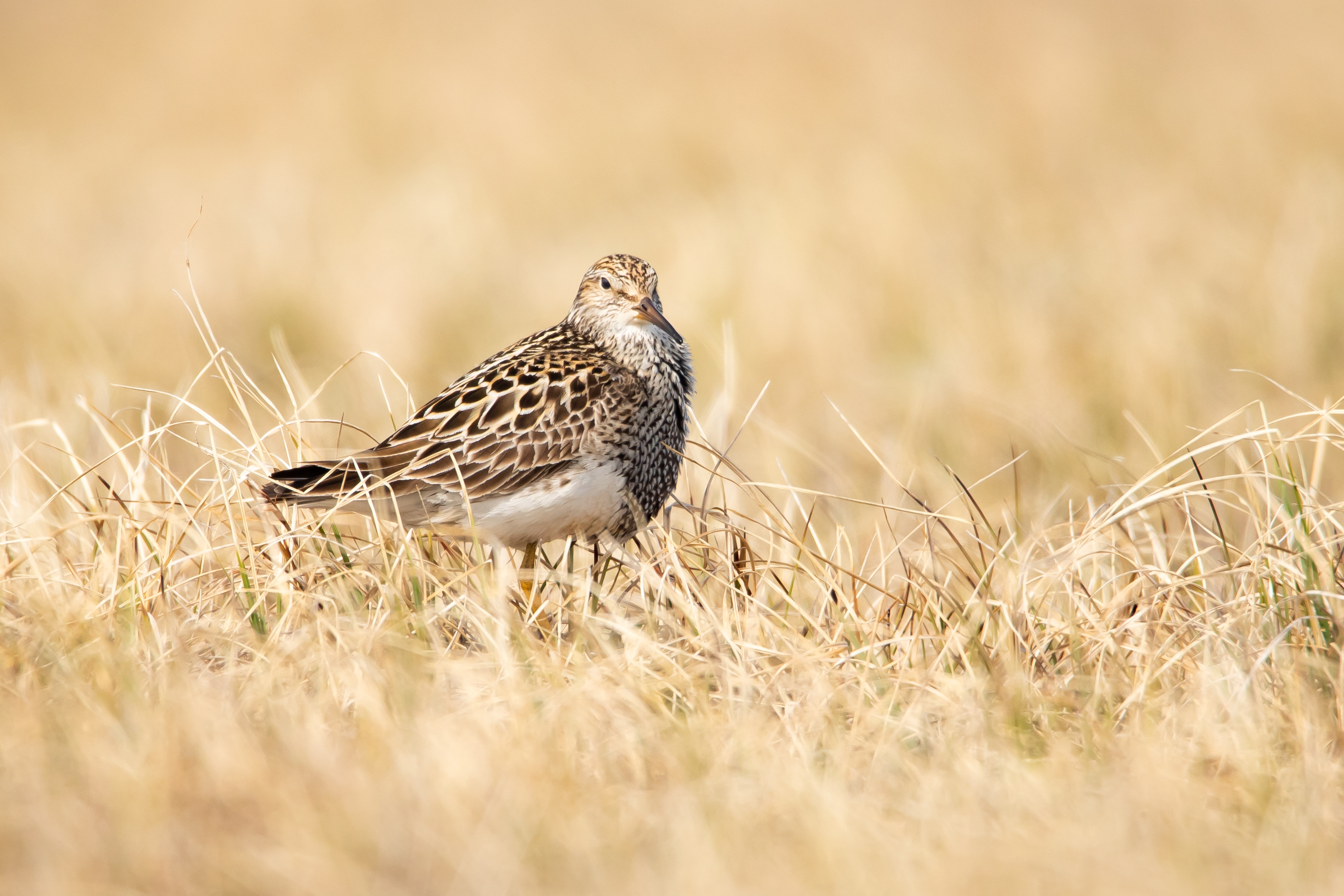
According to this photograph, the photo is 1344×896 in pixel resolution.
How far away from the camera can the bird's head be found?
5.37m

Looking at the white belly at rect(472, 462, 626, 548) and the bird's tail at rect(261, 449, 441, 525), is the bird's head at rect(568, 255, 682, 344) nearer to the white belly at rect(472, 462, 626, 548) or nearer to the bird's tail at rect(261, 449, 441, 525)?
the white belly at rect(472, 462, 626, 548)

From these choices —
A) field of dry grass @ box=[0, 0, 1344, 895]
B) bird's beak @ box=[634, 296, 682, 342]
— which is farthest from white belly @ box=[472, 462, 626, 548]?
bird's beak @ box=[634, 296, 682, 342]

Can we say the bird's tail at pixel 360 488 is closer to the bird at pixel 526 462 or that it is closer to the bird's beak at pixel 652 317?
the bird at pixel 526 462

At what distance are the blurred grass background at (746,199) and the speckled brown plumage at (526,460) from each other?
1.33 metres

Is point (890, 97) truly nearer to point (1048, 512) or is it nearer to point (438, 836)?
point (1048, 512)

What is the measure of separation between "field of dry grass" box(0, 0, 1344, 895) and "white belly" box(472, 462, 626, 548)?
0.50ft

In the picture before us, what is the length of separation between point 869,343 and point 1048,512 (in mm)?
5439

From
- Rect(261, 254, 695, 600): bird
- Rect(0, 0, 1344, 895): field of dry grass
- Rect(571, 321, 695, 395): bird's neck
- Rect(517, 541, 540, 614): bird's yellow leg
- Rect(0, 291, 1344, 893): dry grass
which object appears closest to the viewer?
Rect(0, 291, 1344, 893): dry grass

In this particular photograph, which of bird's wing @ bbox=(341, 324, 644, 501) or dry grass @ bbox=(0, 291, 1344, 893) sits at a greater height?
bird's wing @ bbox=(341, 324, 644, 501)

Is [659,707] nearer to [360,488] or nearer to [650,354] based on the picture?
[360,488]

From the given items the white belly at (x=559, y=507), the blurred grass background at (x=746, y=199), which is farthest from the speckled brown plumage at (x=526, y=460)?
Result: the blurred grass background at (x=746, y=199)

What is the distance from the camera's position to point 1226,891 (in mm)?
2914

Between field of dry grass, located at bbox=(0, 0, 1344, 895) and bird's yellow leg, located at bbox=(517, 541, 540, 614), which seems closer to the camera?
field of dry grass, located at bbox=(0, 0, 1344, 895)

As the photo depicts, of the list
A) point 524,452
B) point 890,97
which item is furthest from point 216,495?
point 890,97
